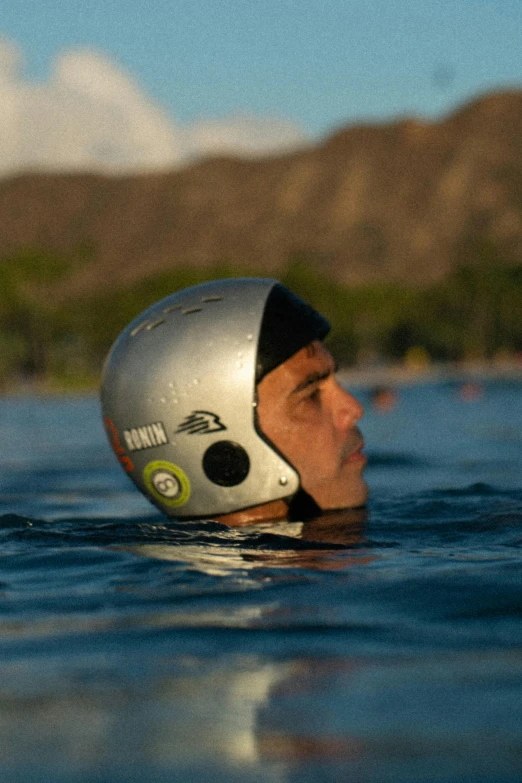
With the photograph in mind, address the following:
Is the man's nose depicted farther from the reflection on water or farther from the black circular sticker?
the black circular sticker

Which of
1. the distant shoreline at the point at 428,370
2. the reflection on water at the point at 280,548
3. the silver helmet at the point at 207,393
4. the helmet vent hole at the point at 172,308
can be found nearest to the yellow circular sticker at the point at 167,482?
the silver helmet at the point at 207,393

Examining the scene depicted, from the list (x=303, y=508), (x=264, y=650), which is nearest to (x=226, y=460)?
(x=303, y=508)

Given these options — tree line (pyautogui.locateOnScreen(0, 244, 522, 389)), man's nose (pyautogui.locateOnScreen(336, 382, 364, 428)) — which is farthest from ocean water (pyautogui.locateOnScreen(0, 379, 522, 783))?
tree line (pyautogui.locateOnScreen(0, 244, 522, 389))

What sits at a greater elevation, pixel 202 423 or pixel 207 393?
pixel 207 393

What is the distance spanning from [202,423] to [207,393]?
15 centimetres

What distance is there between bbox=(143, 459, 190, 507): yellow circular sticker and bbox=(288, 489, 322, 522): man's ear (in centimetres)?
54

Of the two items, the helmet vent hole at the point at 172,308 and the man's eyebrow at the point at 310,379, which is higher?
the helmet vent hole at the point at 172,308

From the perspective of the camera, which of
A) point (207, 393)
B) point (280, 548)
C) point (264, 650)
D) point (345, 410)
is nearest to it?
point (264, 650)

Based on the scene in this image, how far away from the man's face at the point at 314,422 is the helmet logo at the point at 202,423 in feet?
0.72

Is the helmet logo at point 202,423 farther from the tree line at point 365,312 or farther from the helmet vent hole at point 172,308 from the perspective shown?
the tree line at point 365,312

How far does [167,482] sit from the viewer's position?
→ 20.0 feet

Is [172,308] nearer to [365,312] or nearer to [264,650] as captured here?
[264,650]

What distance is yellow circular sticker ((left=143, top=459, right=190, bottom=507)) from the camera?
19.7ft

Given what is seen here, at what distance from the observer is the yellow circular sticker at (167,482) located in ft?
19.7
